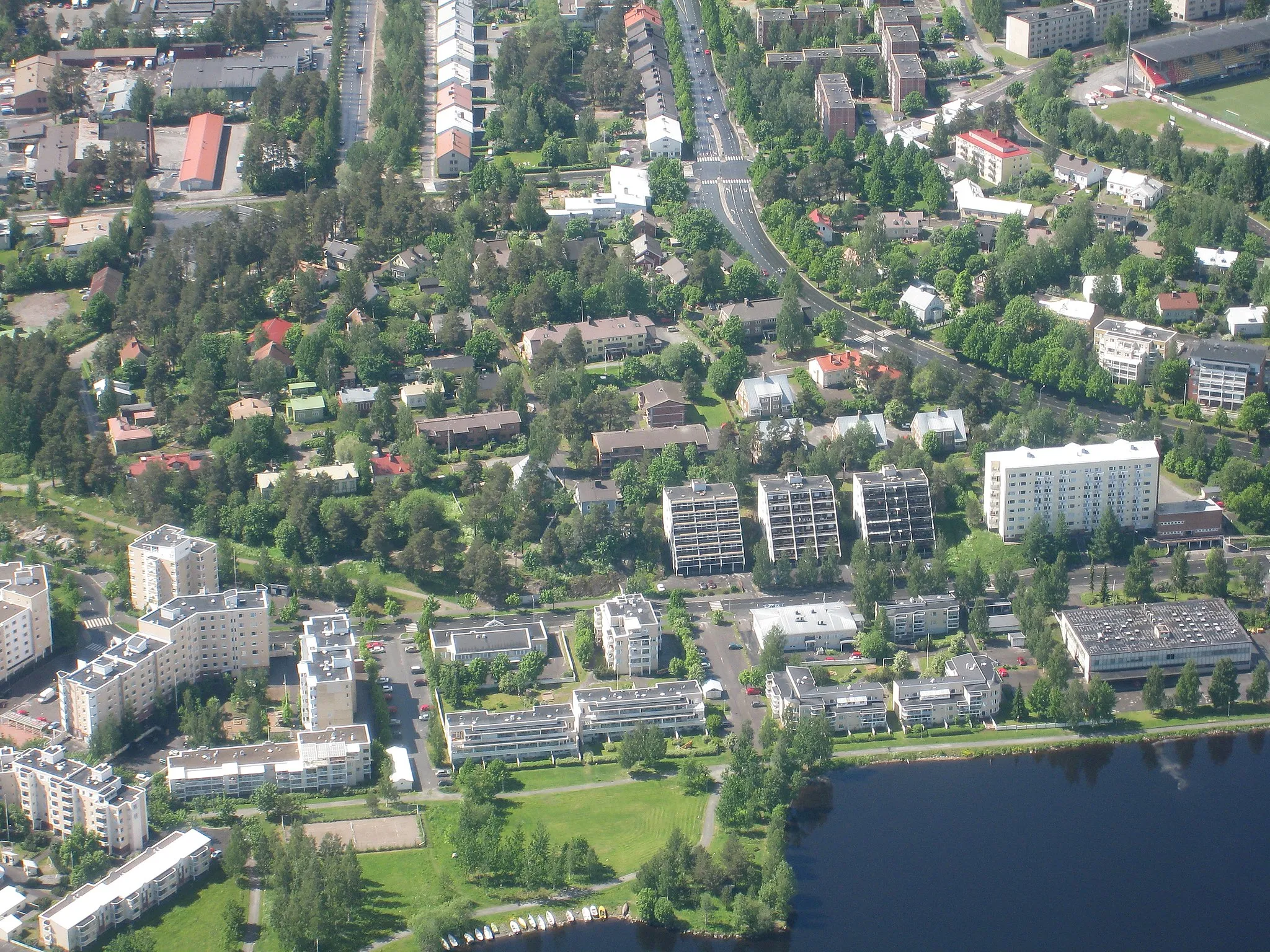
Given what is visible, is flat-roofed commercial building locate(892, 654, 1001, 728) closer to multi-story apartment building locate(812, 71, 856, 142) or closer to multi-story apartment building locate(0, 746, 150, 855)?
multi-story apartment building locate(0, 746, 150, 855)

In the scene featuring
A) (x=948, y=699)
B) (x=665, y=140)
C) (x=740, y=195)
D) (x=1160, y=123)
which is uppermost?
(x=665, y=140)

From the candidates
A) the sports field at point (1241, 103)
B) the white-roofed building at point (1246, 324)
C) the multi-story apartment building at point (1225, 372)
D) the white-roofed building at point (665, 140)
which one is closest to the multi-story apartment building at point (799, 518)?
the multi-story apartment building at point (1225, 372)

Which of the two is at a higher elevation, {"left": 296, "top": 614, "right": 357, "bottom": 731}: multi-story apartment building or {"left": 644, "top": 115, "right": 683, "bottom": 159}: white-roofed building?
{"left": 644, "top": 115, "right": 683, "bottom": 159}: white-roofed building

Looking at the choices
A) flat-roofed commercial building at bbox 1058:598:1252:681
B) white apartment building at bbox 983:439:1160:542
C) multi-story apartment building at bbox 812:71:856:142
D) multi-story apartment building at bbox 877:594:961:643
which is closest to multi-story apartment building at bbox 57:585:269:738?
multi-story apartment building at bbox 877:594:961:643

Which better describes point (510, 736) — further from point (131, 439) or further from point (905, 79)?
point (905, 79)

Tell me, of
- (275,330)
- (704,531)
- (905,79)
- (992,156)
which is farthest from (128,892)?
(905,79)

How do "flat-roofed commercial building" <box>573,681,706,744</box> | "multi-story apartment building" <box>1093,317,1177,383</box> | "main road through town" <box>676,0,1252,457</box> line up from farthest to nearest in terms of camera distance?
"main road through town" <box>676,0,1252,457</box> → "multi-story apartment building" <box>1093,317,1177,383</box> → "flat-roofed commercial building" <box>573,681,706,744</box>

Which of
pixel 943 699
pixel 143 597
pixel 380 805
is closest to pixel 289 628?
pixel 143 597
